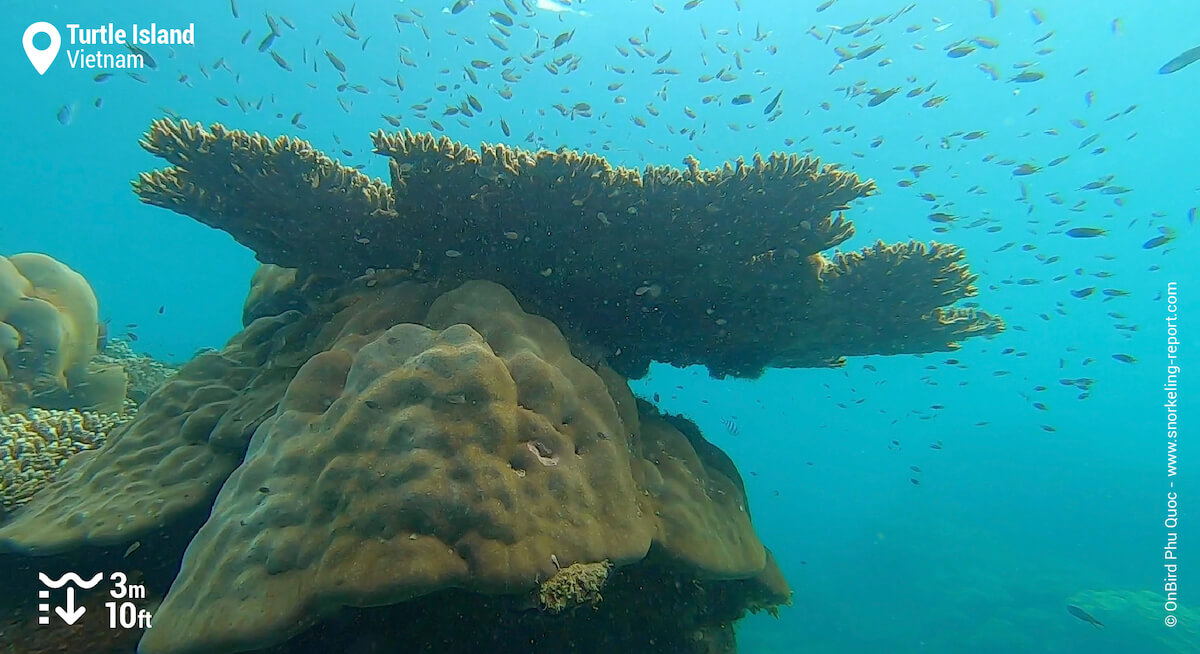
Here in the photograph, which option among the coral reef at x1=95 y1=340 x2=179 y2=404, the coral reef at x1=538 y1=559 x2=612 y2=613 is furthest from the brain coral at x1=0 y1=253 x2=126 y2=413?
the coral reef at x1=538 y1=559 x2=612 y2=613

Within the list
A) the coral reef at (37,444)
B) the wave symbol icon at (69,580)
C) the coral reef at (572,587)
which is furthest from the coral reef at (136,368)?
the coral reef at (572,587)

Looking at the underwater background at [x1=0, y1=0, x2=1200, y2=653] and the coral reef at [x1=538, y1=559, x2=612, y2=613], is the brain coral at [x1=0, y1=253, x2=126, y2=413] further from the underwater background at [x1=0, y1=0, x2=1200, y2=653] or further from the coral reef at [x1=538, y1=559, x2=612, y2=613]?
the coral reef at [x1=538, y1=559, x2=612, y2=613]

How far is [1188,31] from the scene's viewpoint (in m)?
30.8

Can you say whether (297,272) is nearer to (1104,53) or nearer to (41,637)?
(41,637)

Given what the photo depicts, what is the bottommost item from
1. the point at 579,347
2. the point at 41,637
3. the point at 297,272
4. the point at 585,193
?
the point at 41,637

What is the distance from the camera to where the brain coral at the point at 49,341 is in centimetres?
768

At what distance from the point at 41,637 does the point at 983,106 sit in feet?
158

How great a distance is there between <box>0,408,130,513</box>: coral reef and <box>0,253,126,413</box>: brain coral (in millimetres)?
1759

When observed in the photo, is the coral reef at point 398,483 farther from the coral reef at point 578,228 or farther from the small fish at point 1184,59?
the small fish at point 1184,59

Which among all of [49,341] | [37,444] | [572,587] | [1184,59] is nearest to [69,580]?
[37,444]

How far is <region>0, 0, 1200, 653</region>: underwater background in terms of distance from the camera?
18.9 m

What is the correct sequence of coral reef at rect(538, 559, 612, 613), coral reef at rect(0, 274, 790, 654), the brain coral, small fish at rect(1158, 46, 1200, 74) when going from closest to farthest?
coral reef at rect(0, 274, 790, 654) → coral reef at rect(538, 559, 612, 613) → small fish at rect(1158, 46, 1200, 74) → the brain coral

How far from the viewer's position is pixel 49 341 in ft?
26.1

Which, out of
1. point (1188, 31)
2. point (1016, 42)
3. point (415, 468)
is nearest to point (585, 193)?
point (415, 468)
